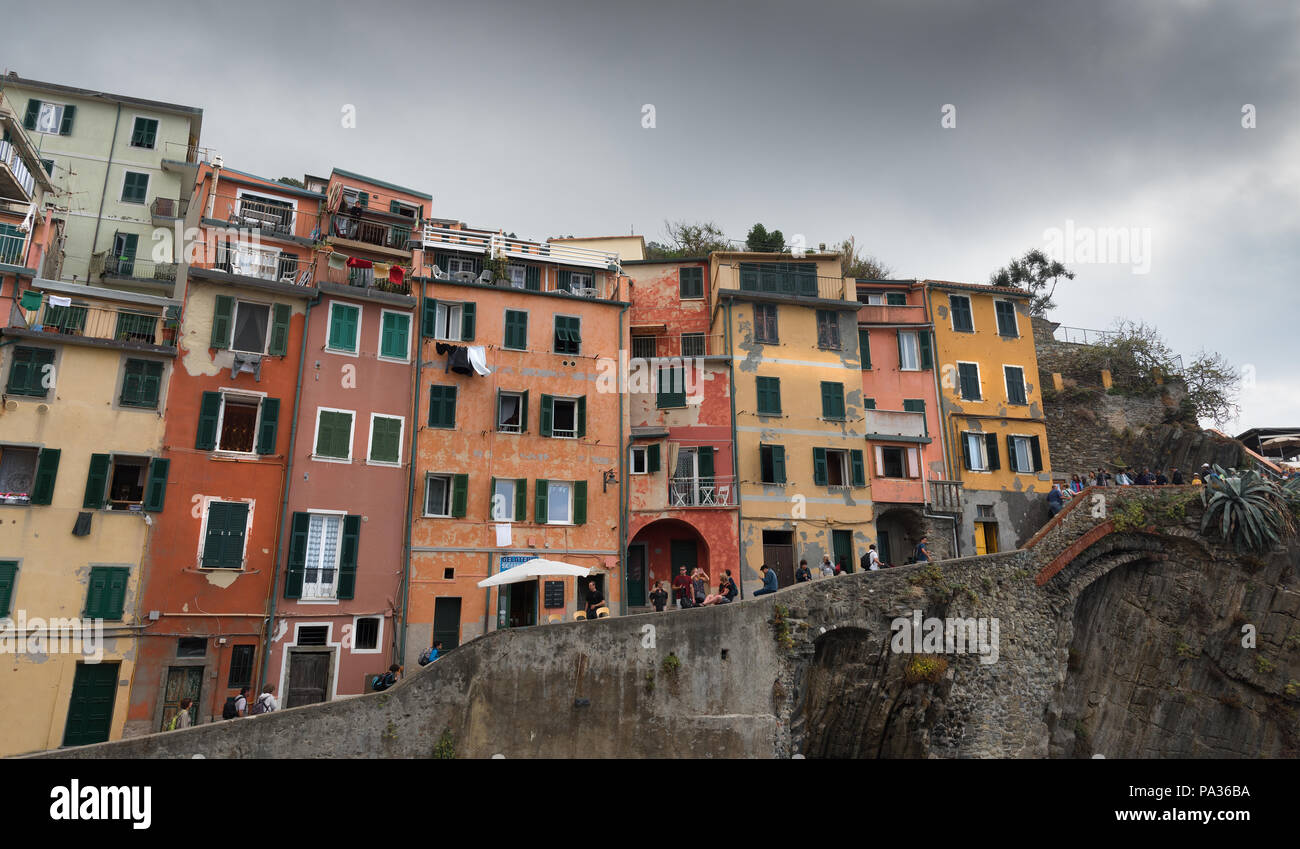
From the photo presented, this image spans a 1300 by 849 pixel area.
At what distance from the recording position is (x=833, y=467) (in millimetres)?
34031

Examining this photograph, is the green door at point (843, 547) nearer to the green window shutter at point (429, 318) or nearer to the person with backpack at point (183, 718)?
the green window shutter at point (429, 318)

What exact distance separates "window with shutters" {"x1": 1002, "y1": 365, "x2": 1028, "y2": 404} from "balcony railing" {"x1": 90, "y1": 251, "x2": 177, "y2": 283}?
37578 millimetres

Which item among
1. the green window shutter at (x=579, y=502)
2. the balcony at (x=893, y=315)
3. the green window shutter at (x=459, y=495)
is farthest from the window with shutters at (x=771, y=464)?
the green window shutter at (x=459, y=495)

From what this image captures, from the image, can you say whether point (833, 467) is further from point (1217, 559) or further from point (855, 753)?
point (1217, 559)

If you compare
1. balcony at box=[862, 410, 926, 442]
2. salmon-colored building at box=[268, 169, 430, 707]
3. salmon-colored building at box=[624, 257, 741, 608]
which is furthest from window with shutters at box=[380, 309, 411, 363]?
balcony at box=[862, 410, 926, 442]

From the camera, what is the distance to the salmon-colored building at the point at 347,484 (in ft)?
79.3

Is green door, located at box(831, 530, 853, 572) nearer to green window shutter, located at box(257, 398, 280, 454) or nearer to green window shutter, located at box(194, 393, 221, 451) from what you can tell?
green window shutter, located at box(257, 398, 280, 454)

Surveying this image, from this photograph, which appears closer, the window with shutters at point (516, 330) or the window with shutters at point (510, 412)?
the window with shutters at point (510, 412)

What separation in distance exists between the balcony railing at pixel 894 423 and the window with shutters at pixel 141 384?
26.2m

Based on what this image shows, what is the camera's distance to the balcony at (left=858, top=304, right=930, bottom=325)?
3803 cm

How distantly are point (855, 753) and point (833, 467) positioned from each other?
12293 millimetres

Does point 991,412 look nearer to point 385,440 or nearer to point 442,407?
point 442,407

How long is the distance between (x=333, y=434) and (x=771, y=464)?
16499 mm

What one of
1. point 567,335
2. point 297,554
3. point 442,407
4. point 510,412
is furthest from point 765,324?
point 297,554
